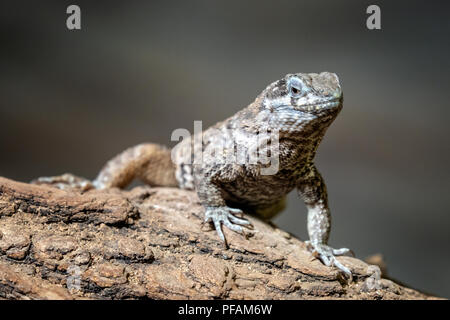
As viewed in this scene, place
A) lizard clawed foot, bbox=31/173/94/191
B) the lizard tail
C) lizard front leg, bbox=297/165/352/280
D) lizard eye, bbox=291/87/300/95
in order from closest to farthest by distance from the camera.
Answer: lizard eye, bbox=291/87/300/95, lizard front leg, bbox=297/165/352/280, lizard clawed foot, bbox=31/173/94/191, the lizard tail

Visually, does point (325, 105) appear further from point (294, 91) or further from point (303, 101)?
point (294, 91)

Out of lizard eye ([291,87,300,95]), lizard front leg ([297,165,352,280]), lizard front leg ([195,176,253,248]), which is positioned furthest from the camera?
lizard front leg ([297,165,352,280])

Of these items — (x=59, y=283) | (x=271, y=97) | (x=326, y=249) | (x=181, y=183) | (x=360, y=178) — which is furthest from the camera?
(x=360, y=178)

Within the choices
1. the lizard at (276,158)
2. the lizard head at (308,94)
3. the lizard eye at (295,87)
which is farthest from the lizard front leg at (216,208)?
the lizard eye at (295,87)

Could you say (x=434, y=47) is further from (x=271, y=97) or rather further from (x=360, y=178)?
(x=271, y=97)

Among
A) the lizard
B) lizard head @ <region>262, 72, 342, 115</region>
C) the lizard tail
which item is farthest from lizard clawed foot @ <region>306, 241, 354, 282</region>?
the lizard tail

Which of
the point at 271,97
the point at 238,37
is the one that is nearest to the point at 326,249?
the point at 271,97

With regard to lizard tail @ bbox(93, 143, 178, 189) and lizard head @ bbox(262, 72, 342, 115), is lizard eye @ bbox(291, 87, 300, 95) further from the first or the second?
lizard tail @ bbox(93, 143, 178, 189)
